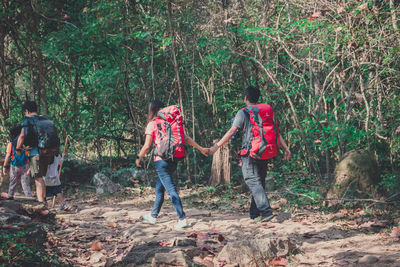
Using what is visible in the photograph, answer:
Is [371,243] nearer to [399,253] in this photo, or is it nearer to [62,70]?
[399,253]

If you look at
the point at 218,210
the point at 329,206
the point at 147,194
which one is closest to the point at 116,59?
the point at 147,194

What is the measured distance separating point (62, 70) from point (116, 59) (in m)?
1.71

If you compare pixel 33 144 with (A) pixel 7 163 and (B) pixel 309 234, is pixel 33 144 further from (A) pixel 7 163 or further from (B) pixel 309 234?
(B) pixel 309 234

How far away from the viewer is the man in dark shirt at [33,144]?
693cm

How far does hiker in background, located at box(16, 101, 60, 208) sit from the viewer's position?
6.92m

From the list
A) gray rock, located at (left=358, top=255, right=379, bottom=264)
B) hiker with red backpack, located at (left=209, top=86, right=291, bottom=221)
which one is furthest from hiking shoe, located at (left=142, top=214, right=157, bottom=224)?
gray rock, located at (left=358, top=255, right=379, bottom=264)

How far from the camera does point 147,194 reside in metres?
9.34

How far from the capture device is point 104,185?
32.0ft

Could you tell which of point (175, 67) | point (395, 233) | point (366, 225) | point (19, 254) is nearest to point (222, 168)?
point (175, 67)

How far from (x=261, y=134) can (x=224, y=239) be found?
1443 mm

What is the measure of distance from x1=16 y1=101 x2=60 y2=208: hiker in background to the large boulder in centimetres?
469

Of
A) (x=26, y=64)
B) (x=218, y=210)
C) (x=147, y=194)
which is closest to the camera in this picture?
(x=218, y=210)

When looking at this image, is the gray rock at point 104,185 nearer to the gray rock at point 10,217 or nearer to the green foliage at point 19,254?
the gray rock at point 10,217

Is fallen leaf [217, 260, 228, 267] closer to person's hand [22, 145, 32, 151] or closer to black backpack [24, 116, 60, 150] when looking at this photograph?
black backpack [24, 116, 60, 150]
